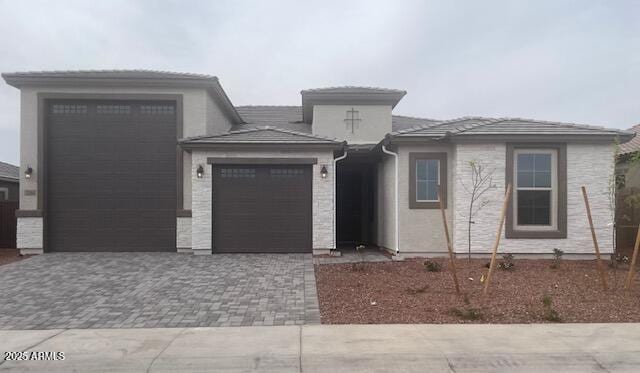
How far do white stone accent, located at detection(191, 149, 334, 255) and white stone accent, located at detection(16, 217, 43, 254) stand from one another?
4737mm

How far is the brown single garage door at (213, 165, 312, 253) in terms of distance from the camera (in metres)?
11.4

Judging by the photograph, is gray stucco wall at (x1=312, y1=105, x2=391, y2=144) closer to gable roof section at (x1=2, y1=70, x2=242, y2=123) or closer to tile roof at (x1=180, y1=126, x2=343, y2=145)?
tile roof at (x1=180, y1=126, x2=343, y2=145)

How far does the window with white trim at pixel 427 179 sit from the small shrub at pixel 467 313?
4.95 meters

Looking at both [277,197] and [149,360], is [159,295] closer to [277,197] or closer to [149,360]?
[149,360]

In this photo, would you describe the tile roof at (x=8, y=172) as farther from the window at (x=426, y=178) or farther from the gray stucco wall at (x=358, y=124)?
the window at (x=426, y=178)

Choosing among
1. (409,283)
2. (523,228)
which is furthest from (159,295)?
(523,228)

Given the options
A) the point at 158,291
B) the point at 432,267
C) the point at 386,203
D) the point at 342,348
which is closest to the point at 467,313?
the point at 342,348

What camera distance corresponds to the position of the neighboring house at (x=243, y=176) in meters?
10.4

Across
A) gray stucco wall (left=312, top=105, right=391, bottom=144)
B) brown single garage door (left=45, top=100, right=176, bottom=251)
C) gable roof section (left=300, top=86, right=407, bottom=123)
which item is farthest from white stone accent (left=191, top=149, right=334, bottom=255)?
Answer: gable roof section (left=300, top=86, right=407, bottom=123)

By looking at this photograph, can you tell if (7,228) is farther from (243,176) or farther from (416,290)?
(416,290)

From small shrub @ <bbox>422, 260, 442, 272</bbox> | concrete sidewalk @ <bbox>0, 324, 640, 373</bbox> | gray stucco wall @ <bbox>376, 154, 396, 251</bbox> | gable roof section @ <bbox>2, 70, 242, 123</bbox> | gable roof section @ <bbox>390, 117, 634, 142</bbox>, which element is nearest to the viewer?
concrete sidewalk @ <bbox>0, 324, 640, 373</bbox>

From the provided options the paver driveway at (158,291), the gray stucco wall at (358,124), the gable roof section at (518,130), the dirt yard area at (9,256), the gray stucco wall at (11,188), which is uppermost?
the gray stucco wall at (358,124)

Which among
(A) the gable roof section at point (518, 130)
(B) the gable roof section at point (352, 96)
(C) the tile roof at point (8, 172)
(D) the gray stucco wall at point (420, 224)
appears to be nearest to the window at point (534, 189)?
(A) the gable roof section at point (518, 130)

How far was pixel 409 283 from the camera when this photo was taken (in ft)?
26.2
